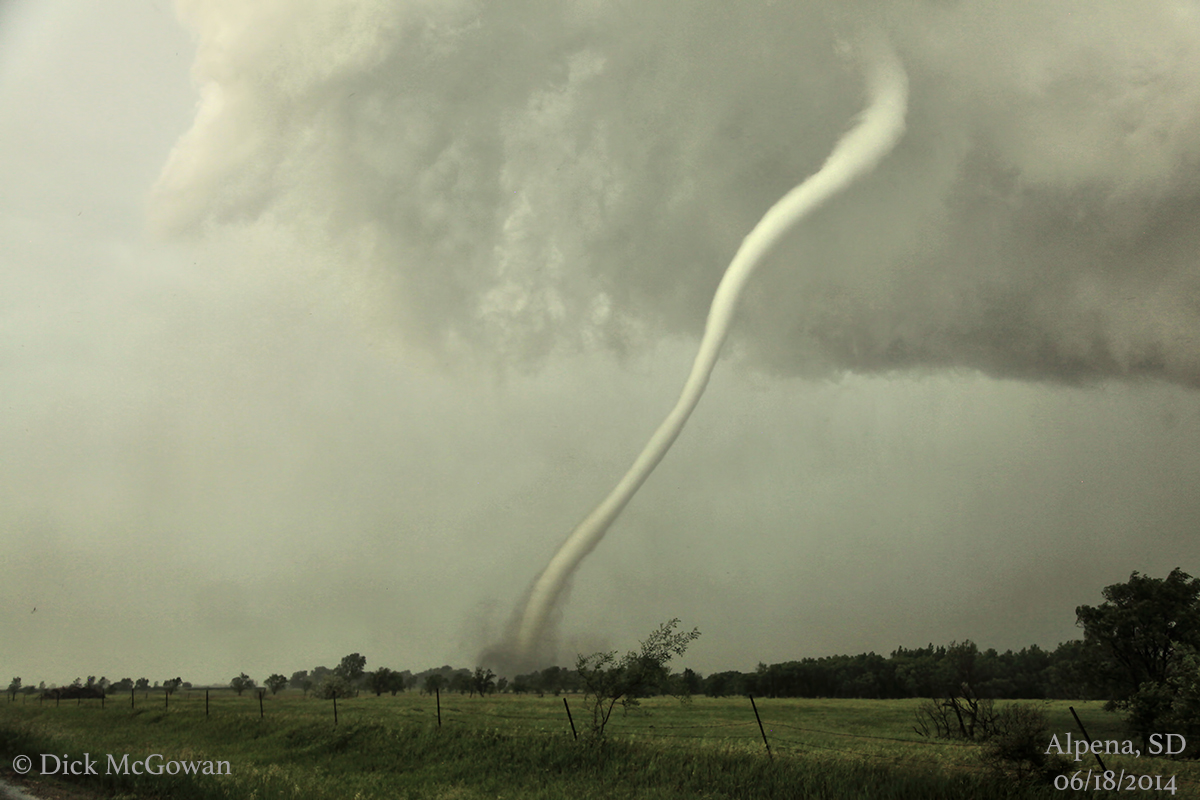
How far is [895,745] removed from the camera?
30641mm

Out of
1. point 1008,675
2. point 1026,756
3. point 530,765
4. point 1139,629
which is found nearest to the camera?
point 1026,756

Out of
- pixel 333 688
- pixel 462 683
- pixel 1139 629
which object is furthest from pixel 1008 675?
pixel 333 688

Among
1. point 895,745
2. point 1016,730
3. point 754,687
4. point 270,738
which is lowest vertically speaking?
point 754,687

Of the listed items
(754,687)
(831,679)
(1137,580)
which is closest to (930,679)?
(831,679)

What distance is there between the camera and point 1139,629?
212 ft

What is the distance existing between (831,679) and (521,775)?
119009 mm

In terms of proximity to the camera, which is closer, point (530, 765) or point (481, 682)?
point (530, 765)

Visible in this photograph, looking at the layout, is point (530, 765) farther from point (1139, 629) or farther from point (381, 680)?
point (381, 680)

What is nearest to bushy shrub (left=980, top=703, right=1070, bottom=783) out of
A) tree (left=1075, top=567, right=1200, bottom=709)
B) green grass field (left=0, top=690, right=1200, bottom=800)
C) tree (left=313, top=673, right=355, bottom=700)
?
green grass field (left=0, top=690, right=1200, bottom=800)

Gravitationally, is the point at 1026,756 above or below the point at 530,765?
above

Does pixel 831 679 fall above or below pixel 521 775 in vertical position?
below

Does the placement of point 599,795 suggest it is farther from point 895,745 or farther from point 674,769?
point 895,745

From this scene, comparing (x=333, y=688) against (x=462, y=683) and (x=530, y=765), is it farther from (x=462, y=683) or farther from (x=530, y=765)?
(x=530, y=765)

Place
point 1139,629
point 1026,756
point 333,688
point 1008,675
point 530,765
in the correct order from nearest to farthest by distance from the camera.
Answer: point 1026,756
point 530,765
point 1139,629
point 333,688
point 1008,675
